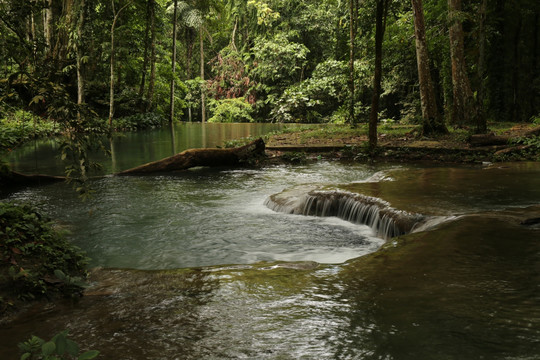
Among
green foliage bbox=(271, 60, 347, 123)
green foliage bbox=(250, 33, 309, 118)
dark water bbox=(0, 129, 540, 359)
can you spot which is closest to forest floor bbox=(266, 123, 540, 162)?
dark water bbox=(0, 129, 540, 359)

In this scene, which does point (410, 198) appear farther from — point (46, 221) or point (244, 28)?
point (244, 28)

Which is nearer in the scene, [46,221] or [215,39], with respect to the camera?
[46,221]

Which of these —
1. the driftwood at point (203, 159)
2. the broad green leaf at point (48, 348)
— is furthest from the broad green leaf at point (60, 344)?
the driftwood at point (203, 159)

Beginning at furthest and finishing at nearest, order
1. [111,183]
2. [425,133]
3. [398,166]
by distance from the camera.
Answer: [425,133] → [398,166] → [111,183]

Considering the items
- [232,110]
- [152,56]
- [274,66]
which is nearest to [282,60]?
[274,66]

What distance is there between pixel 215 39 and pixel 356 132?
35903 mm

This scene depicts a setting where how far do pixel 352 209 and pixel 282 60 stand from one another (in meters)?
34.3

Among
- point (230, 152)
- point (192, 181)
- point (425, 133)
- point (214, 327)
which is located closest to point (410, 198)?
point (214, 327)

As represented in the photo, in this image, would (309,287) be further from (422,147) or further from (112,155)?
(112,155)

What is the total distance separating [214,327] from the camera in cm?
362

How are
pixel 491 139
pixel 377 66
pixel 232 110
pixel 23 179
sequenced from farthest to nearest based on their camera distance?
pixel 232 110, pixel 491 139, pixel 377 66, pixel 23 179

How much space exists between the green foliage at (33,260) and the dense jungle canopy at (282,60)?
133 cm

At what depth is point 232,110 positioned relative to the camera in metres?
44.8

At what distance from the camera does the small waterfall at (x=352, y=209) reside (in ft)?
23.4
